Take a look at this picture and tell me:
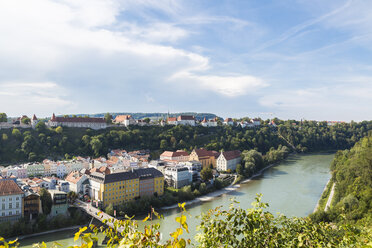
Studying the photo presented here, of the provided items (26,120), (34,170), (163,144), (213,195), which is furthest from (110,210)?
(26,120)

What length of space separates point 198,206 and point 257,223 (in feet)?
49.2

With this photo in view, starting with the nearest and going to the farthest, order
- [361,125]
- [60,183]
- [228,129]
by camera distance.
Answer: [60,183]
[228,129]
[361,125]

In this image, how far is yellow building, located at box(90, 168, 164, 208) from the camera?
612 inches

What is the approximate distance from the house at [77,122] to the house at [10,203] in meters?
24.8

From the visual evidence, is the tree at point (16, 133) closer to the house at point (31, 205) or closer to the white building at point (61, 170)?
the white building at point (61, 170)

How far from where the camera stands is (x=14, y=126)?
108 ft

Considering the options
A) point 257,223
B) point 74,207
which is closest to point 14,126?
point 74,207

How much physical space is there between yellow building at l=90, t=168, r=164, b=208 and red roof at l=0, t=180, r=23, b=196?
14.2ft

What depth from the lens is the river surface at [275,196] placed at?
41.2ft

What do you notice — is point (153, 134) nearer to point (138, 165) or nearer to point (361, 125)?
point (138, 165)

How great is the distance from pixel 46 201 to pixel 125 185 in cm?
452

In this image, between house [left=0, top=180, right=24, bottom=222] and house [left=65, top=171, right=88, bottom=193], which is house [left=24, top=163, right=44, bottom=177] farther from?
house [left=0, top=180, right=24, bottom=222]

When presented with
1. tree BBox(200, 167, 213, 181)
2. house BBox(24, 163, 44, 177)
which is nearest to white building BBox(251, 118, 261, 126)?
tree BBox(200, 167, 213, 181)

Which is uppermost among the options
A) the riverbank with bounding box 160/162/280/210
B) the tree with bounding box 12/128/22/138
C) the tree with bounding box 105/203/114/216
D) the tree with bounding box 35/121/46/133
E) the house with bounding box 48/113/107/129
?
the house with bounding box 48/113/107/129
